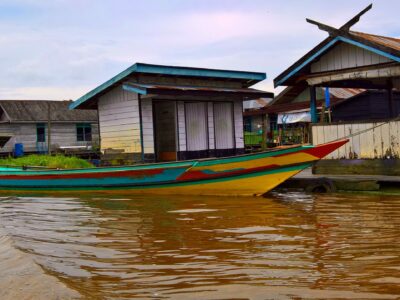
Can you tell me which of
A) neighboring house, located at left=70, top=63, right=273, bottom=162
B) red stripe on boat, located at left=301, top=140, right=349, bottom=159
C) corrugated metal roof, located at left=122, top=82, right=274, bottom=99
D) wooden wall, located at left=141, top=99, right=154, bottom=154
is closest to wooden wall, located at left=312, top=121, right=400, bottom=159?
red stripe on boat, located at left=301, top=140, right=349, bottom=159

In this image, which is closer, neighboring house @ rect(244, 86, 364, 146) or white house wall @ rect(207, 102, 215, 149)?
white house wall @ rect(207, 102, 215, 149)

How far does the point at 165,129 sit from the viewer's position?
1567 cm

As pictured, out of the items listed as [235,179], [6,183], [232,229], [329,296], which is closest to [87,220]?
[232,229]

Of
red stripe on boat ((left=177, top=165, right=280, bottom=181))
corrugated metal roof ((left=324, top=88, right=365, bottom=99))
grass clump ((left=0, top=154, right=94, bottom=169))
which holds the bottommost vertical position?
red stripe on boat ((left=177, top=165, right=280, bottom=181))

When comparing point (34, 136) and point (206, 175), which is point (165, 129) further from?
point (34, 136)

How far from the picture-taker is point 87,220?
28.1ft

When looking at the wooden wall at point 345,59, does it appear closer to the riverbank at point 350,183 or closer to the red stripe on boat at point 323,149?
the red stripe on boat at point 323,149

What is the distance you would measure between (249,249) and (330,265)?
1153 millimetres

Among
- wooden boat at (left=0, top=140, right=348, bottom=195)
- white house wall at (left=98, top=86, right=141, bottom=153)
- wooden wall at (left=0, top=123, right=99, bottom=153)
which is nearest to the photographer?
wooden boat at (left=0, top=140, right=348, bottom=195)

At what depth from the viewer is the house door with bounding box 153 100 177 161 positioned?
15.0 m

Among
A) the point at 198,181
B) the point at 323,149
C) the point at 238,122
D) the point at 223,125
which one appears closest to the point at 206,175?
the point at 198,181

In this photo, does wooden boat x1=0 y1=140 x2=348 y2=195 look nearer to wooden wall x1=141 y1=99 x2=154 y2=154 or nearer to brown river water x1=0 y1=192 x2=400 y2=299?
brown river water x1=0 y1=192 x2=400 y2=299

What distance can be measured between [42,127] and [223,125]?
23302 millimetres

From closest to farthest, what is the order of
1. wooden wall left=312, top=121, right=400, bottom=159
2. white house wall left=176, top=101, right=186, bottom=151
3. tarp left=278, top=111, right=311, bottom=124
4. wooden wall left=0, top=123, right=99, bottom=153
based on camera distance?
wooden wall left=312, top=121, right=400, bottom=159
white house wall left=176, top=101, right=186, bottom=151
tarp left=278, top=111, right=311, bottom=124
wooden wall left=0, top=123, right=99, bottom=153
